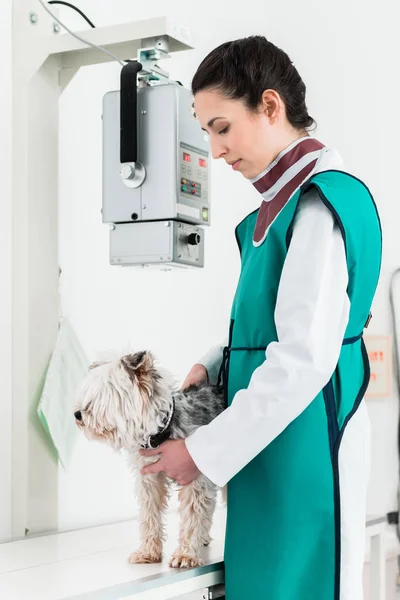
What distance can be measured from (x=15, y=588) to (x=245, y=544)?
1.43ft

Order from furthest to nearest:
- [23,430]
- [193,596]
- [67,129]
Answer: [67,129] < [23,430] < [193,596]

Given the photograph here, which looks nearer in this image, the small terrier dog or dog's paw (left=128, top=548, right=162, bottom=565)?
the small terrier dog

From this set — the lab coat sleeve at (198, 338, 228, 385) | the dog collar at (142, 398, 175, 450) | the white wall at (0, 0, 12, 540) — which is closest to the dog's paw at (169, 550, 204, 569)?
the dog collar at (142, 398, 175, 450)

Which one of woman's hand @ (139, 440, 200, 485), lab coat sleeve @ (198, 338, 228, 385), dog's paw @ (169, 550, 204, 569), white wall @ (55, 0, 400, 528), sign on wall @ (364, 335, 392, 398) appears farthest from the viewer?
sign on wall @ (364, 335, 392, 398)

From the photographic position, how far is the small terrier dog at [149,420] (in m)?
1.55

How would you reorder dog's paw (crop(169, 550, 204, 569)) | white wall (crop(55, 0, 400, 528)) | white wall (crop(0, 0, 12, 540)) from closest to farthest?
dog's paw (crop(169, 550, 204, 569)), white wall (crop(0, 0, 12, 540)), white wall (crop(55, 0, 400, 528))

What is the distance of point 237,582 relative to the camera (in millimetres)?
1507

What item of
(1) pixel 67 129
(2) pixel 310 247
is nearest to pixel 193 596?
(2) pixel 310 247

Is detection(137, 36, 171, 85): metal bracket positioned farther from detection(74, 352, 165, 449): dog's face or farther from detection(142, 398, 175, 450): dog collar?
detection(142, 398, 175, 450): dog collar

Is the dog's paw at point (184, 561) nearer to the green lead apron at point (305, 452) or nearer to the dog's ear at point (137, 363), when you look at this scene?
the green lead apron at point (305, 452)

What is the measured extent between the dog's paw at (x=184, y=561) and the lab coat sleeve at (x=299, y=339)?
0.31m

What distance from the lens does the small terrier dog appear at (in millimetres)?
1548

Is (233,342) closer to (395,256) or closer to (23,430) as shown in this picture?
(23,430)

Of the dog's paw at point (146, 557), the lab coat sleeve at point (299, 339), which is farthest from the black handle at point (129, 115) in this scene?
the dog's paw at point (146, 557)
